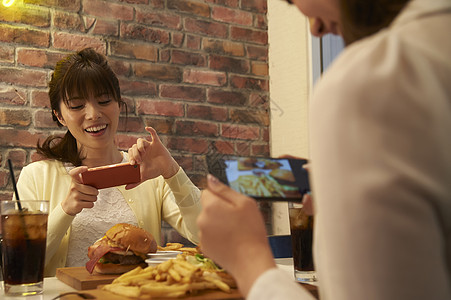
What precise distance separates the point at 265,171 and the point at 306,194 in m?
0.07

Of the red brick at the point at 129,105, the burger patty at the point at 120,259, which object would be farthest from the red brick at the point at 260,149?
the burger patty at the point at 120,259

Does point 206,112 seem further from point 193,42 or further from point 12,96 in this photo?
→ point 12,96

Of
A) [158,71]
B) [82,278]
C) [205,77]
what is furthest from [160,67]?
[82,278]

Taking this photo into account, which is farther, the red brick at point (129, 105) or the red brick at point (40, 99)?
the red brick at point (129, 105)

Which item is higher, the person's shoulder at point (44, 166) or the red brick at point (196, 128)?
the red brick at point (196, 128)

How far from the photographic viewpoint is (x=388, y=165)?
410mm

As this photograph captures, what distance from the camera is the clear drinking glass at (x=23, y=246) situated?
1114 millimetres

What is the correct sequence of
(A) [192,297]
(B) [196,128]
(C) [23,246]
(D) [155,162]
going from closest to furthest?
(A) [192,297], (C) [23,246], (D) [155,162], (B) [196,128]

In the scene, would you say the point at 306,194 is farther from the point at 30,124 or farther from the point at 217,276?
the point at 30,124

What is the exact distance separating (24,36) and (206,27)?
1028 mm

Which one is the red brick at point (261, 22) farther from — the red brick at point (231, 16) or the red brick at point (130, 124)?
the red brick at point (130, 124)

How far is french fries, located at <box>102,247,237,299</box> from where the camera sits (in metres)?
0.94

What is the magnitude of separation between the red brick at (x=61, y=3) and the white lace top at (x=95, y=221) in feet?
2.91

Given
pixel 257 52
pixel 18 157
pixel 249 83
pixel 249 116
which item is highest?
pixel 257 52
